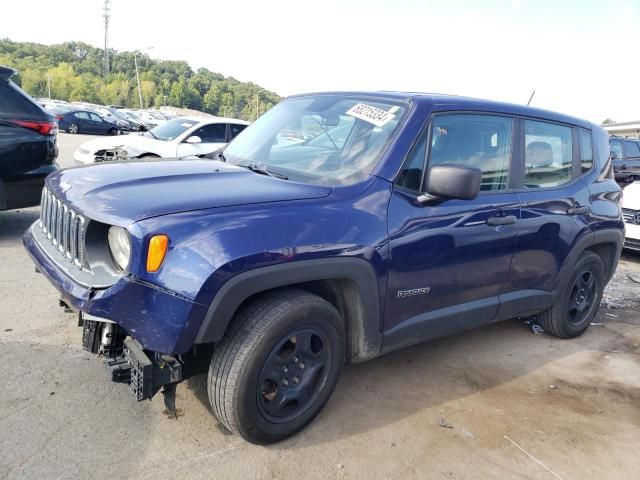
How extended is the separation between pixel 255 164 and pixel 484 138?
153 cm

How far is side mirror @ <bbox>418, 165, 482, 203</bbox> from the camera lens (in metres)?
2.76

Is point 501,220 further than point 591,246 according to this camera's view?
No

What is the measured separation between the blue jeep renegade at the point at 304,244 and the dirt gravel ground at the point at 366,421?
0.86 ft

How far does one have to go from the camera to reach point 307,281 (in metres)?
2.58

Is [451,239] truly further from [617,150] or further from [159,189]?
[617,150]

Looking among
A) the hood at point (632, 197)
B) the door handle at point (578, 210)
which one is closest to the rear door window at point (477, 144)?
the door handle at point (578, 210)

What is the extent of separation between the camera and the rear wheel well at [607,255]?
15.0ft

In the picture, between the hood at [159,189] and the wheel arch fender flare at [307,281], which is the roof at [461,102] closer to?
the hood at [159,189]

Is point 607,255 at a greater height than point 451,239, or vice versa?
point 451,239

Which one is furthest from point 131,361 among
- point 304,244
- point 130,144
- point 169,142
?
point 130,144

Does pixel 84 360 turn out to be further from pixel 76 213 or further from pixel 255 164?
pixel 255 164

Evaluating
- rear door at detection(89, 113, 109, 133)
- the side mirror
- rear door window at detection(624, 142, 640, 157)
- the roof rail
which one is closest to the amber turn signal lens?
the side mirror

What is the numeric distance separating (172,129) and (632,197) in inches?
325

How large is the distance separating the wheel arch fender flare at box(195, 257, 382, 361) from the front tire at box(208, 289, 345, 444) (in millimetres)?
103
